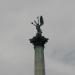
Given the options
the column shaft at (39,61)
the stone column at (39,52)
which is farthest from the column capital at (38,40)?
the column shaft at (39,61)

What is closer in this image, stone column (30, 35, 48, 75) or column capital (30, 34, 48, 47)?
stone column (30, 35, 48, 75)

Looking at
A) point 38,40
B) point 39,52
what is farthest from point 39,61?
point 38,40

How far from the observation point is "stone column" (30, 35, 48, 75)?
35.3 metres

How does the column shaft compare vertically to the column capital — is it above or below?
below

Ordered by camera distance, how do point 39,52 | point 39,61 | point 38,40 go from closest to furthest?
point 39,61, point 39,52, point 38,40

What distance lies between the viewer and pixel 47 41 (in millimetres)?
37312

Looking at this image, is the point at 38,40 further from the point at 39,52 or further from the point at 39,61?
the point at 39,61

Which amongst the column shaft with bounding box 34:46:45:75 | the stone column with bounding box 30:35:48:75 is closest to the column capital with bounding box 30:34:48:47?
the stone column with bounding box 30:35:48:75

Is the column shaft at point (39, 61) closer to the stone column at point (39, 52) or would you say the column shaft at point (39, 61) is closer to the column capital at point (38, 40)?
the stone column at point (39, 52)

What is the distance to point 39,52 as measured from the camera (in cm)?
3641

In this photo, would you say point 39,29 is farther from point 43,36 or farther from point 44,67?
point 44,67

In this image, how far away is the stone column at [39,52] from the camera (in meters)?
35.3

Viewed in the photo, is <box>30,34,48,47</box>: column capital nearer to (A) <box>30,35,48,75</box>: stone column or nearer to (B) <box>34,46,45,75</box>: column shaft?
(A) <box>30,35,48,75</box>: stone column

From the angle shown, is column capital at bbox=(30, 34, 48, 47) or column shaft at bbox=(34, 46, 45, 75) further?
column capital at bbox=(30, 34, 48, 47)
